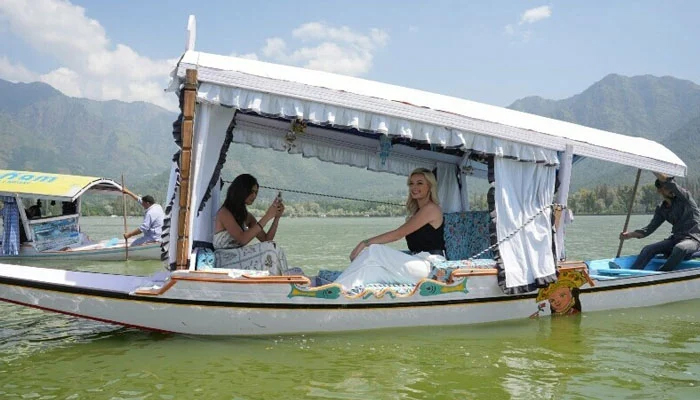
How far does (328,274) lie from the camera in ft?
23.8

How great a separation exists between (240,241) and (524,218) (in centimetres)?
330

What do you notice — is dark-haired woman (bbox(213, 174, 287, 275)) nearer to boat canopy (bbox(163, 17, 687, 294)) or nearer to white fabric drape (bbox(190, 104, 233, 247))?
boat canopy (bbox(163, 17, 687, 294))

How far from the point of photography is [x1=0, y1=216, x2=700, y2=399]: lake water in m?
4.41

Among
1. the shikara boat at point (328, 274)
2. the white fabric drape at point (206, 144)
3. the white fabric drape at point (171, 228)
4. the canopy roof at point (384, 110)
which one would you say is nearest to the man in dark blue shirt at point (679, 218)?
the shikara boat at point (328, 274)

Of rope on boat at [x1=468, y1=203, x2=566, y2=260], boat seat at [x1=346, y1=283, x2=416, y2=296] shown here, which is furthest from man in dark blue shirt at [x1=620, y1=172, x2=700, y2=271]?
boat seat at [x1=346, y1=283, x2=416, y2=296]

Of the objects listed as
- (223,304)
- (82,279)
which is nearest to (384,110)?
(223,304)

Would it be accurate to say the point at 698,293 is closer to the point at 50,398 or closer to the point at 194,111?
the point at 194,111

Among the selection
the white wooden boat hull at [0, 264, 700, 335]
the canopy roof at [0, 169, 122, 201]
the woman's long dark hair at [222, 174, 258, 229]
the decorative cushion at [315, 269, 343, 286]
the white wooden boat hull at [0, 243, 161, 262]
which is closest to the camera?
the white wooden boat hull at [0, 264, 700, 335]

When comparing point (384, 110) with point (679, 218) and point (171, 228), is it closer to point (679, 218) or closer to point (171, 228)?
point (171, 228)

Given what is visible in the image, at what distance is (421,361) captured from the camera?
5.18m

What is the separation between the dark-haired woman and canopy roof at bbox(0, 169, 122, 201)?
10.1m

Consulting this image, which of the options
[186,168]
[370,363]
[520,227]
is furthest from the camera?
[520,227]

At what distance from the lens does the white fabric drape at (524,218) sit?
633 centimetres

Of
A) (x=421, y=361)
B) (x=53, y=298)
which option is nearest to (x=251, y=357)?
(x=421, y=361)
